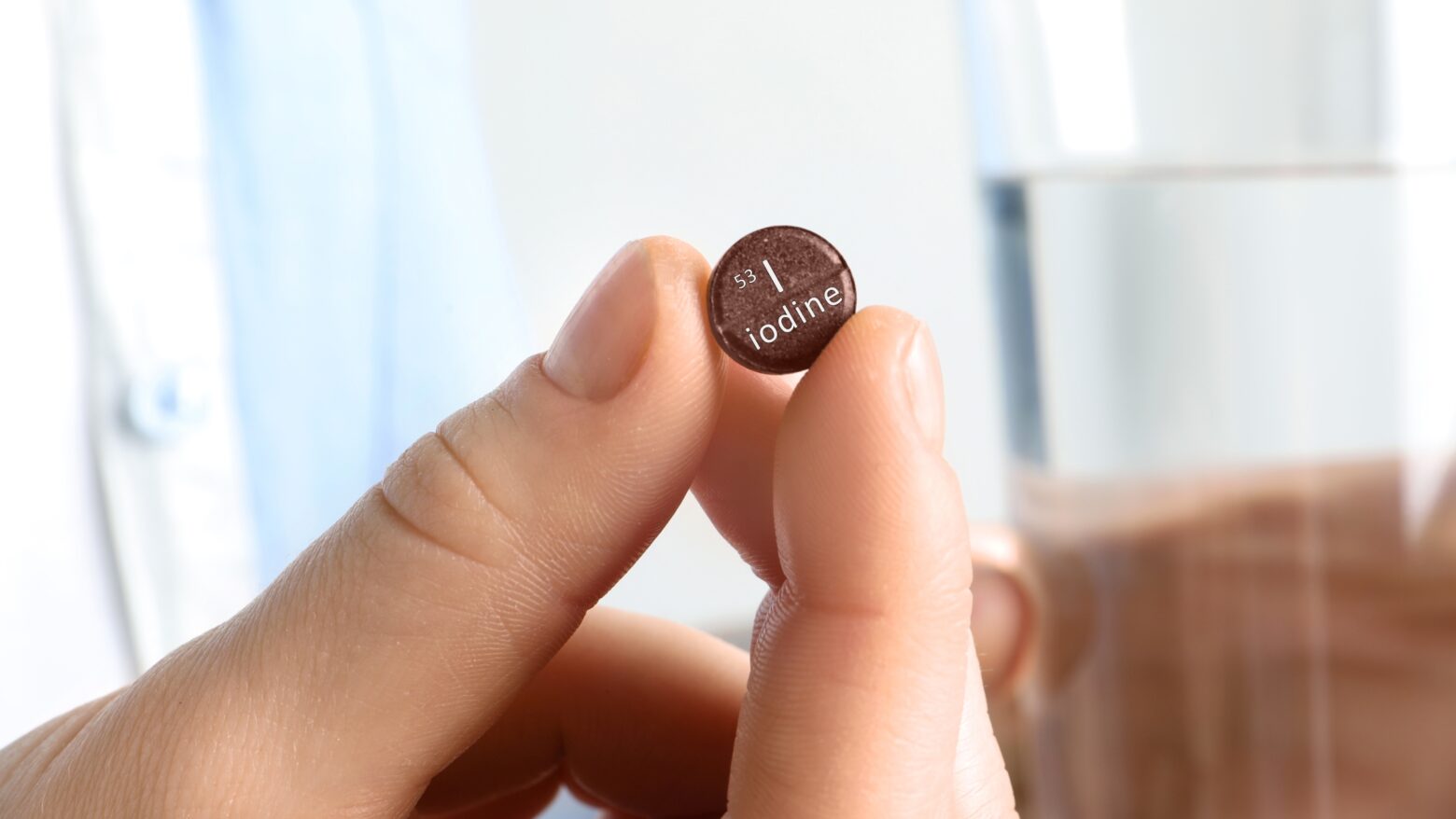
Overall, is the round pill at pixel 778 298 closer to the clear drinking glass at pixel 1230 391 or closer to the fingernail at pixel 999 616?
the clear drinking glass at pixel 1230 391

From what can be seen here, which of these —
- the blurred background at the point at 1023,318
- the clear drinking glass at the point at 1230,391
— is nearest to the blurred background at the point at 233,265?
the blurred background at the point at 1023,318

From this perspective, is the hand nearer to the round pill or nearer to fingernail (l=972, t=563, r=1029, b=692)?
the round pill

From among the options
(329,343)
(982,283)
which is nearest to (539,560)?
→ (329,343)

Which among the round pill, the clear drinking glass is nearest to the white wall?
the clear drinking glass

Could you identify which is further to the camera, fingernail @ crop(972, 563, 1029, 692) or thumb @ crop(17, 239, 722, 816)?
fingernail @ crop(972, 563, 1029, 692)

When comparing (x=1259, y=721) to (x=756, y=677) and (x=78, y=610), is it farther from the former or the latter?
(x=78, y=610)

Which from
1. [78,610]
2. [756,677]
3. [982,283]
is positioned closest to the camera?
[756,677]
